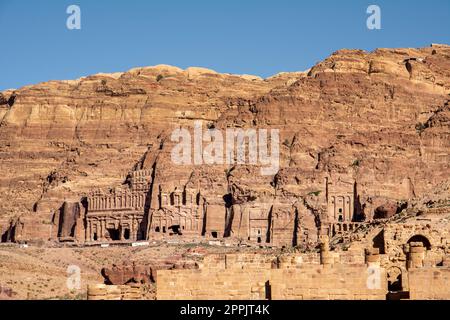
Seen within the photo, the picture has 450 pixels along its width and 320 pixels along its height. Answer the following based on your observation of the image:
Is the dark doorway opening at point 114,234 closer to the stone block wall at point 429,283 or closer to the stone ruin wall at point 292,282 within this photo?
the stone ruin wall at point 292,282

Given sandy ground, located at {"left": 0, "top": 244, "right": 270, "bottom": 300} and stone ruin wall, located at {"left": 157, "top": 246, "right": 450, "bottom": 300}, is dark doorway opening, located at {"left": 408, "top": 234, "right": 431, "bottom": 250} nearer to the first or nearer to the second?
stone ruin wall, located at {"left": 157, "top": 246, "right": 450, "bottom": 300}

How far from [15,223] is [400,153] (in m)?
41.5

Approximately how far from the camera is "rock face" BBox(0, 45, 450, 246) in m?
119

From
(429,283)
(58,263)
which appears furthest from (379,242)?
(58,263)

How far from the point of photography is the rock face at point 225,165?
119m

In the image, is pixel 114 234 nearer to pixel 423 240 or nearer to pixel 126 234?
pixel 126 234

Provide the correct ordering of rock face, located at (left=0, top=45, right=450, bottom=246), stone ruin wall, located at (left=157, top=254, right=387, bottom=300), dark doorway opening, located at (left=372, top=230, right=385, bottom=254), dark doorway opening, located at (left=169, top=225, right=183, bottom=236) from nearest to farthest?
stone ruin wall, located at (left=157, top=254, right=387, bottom=300) → dark doorway opening, located at (left=372, top=230, right=385, bottom=254) → rock face, located at (left=0, top=45, right=450, bottom=246) → dark doorway opening, located at (left=169, top=225, right=183, bottom=236)

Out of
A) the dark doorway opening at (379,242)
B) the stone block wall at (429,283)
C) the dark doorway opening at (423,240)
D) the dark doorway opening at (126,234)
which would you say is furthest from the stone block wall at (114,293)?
the dark doorway opening at (126,234)

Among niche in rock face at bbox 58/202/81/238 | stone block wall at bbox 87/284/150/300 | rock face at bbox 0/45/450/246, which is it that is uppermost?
rock face at bbox 0/45/450/246

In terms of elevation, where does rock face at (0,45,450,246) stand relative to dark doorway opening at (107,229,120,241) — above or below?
above

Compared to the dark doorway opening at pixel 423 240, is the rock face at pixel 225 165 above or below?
above

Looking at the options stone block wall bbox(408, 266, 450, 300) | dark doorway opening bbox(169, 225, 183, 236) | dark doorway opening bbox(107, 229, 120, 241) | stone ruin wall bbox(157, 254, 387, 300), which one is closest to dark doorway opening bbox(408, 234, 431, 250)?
stone ruin wall bbox(157, 254, 387, 300)

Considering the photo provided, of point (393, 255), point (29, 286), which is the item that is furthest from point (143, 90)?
point (393, 255)

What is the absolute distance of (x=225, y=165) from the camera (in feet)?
416
